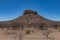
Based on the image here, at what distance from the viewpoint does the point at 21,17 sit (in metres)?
101

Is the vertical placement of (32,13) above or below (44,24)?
above

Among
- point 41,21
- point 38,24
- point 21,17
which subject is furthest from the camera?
point 21,17

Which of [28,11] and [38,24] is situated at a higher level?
[28,11]

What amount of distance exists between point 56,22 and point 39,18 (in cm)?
890

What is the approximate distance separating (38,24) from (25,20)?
344 inches

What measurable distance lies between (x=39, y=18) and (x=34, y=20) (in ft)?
19.6

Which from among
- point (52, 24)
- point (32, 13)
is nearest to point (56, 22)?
point (52, 24)

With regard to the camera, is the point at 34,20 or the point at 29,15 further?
the point at 29,15

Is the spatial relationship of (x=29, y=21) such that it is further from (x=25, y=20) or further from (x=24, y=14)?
(x=24, y=14)

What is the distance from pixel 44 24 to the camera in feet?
297

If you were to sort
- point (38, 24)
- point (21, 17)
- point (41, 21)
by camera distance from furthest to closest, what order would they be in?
point (21, 17) < point (41, 21) < point (38, 24)

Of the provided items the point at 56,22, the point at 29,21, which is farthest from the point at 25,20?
the point at 56,22

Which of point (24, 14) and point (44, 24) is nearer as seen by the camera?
point (44, 24)

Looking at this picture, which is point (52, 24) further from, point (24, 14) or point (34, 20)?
point (24, 14)
